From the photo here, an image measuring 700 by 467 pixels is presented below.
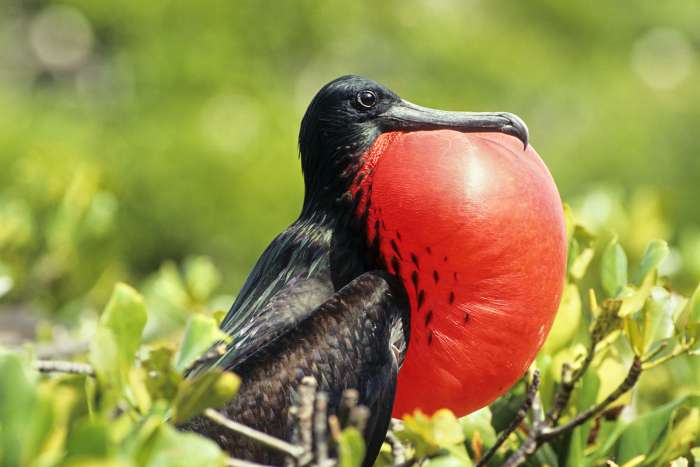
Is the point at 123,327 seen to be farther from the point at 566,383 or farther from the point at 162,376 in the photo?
the point at 566,383

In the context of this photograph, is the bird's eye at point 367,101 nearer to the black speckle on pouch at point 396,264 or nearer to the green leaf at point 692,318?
the black speckle on pouch at point 396,264

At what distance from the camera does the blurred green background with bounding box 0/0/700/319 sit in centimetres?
265

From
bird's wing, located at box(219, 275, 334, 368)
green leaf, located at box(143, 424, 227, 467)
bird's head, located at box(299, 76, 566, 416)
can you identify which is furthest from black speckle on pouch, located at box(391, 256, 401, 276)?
green leaf, located at box(143, 424, 227, 467)

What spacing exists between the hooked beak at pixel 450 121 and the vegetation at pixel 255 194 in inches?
7.3

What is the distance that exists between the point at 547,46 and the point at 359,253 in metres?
15.0

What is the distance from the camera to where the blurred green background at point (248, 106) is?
2.65 meters

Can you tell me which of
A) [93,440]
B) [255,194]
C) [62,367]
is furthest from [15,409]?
[255,194]

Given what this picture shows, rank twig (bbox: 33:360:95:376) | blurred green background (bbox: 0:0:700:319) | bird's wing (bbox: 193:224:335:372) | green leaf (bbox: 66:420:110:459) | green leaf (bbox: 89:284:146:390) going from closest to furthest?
green leaf (bbox: 66:420:110:459)
green leaf (bbox: 89:284:146:390)
twig (bbox: 33:360:95:376)
bird's wing (bbox: 193:224:335:372)
blurred green background (bbox: 0:0:700:319)

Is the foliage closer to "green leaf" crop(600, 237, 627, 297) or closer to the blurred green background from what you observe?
"green leaf" crop(600, 237, 627, 297)

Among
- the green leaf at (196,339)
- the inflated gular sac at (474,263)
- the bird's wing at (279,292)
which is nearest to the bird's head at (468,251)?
the inflated gular sac at (474,263)

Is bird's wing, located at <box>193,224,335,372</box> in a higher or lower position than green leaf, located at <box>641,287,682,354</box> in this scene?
higher

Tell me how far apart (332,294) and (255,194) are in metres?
6.55

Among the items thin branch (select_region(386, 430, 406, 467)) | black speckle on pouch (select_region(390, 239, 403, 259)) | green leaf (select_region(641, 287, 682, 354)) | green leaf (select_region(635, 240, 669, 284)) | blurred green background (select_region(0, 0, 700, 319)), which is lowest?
thin branch (select_region(386, 430, 406, 467))

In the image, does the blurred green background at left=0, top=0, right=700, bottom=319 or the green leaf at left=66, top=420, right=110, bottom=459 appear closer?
the green leaf at left=66, top=420, right=110, bottom=459
